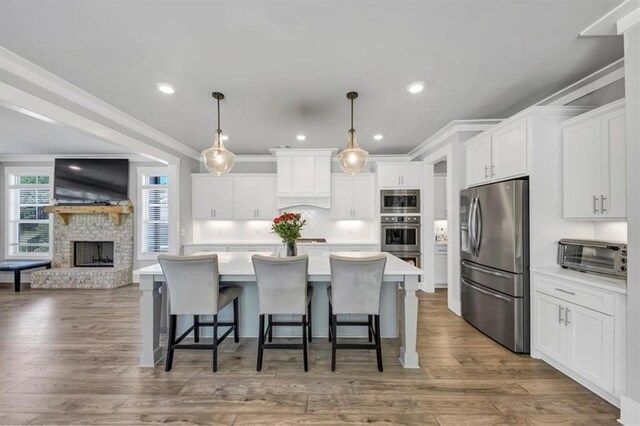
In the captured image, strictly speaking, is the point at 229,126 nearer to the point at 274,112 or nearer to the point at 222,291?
the point at 274,112

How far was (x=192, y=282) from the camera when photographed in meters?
2.46

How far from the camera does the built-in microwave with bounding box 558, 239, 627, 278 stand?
84.0 inches

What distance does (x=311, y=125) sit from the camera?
4.02m

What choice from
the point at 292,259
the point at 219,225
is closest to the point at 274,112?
the point at 292,259

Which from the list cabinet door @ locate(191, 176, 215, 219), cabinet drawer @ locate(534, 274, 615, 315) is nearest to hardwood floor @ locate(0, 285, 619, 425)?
cabinet drawer @ locate(534, 274, 615, 315)

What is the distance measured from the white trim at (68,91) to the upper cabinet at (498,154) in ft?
14.6

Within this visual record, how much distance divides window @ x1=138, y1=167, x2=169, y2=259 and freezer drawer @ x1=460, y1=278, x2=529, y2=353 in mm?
5684

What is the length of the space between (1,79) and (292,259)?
278cm

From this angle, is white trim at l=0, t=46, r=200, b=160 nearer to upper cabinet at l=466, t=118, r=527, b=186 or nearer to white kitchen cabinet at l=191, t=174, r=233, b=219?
white kitchen cabinet at l=191, t=174, r=233, b=219

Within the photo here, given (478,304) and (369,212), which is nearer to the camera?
(478,304)

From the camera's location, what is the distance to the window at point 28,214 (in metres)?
6.05

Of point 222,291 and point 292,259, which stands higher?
point 292,259

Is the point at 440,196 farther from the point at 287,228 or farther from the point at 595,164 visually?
the point at 287,228

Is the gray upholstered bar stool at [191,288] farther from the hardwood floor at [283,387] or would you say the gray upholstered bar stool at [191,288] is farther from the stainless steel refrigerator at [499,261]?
the stainless steel refrigerator at [499,261]
